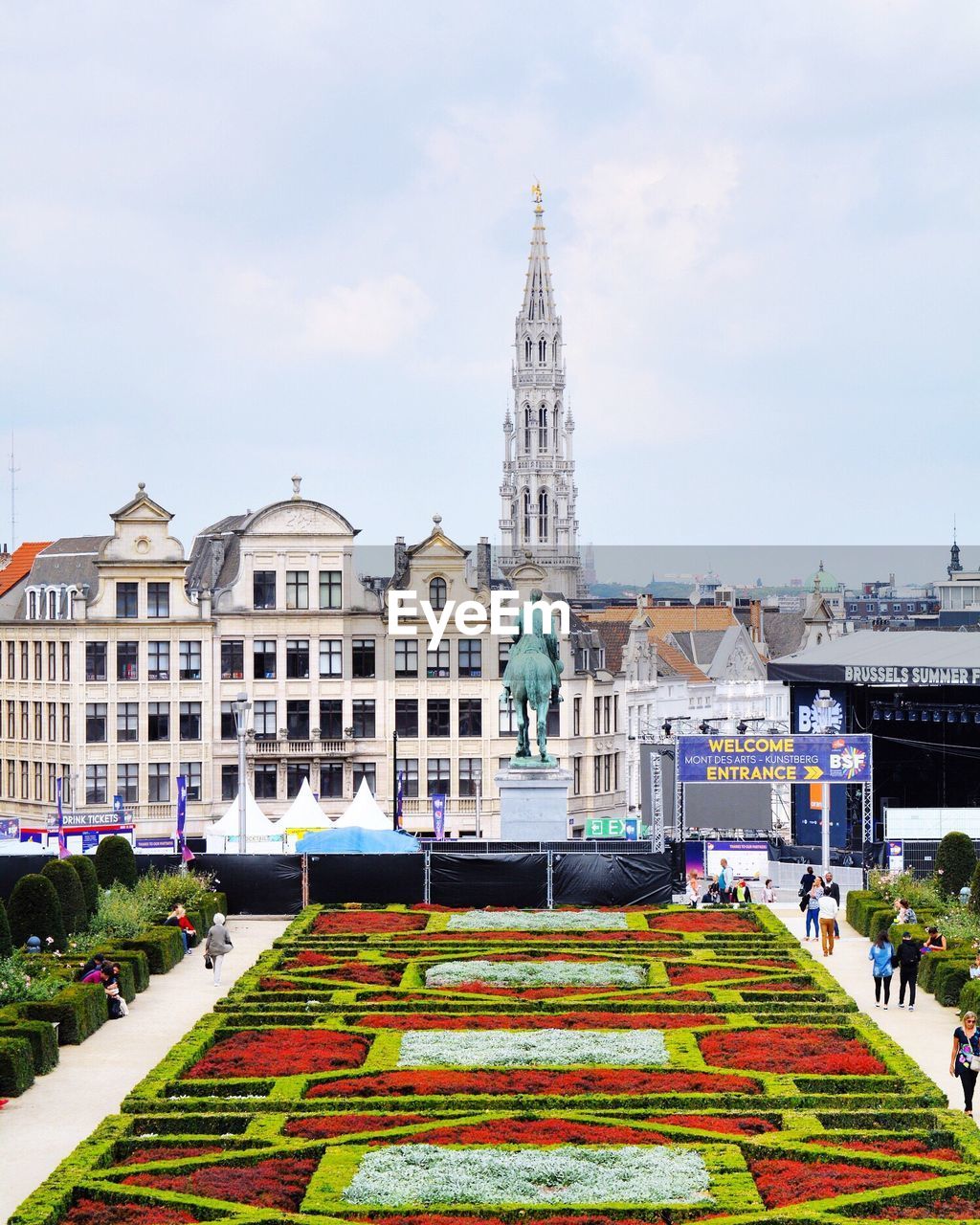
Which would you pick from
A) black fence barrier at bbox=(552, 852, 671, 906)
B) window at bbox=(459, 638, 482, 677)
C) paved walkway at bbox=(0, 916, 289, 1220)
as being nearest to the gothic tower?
window at bbox=(459, 638, 482, 677)

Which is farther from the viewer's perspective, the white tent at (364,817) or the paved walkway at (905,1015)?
the white tent at (364,817)

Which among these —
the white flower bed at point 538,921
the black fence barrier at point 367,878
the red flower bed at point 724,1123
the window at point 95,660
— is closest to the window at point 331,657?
the window at point 95,660

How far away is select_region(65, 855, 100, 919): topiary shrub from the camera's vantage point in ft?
153

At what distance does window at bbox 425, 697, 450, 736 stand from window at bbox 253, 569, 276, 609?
6.75 meters

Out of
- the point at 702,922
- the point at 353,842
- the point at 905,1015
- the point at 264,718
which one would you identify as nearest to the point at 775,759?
the point at 353,842

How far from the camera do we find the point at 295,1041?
3212cm

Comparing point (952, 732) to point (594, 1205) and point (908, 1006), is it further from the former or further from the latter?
point (594, 1205)

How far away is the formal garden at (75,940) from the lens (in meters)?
31.4

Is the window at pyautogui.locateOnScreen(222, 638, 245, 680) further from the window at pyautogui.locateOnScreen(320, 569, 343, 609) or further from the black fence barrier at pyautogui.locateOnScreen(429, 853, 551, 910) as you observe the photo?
the black fence barrier at pyautogui.locateOnScreen(429, 853, 551, 910)

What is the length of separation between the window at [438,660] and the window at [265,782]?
6648 millimetres

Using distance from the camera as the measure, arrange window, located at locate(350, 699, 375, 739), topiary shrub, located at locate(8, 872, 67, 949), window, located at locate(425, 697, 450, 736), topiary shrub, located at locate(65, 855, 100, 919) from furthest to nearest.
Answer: window, located at locate(425, 697, 450, 736)
window, located at locate(350, 699, 375, 739)
topiary shrub, located at locate(65, 855, 100, 919)
topiary shrub, located at locate(8, 872, 67, 949)

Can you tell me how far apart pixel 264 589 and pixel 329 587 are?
232cm

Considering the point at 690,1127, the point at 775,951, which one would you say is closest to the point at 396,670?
the point at 775,951

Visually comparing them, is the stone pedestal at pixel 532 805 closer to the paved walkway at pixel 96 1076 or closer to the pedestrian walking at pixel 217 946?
the paved walkway at pixel 96 1076
